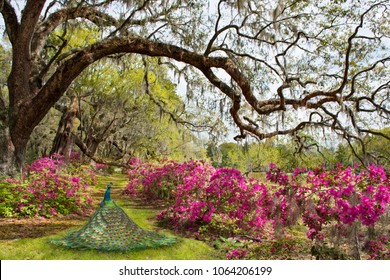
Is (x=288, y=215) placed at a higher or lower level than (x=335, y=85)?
lower

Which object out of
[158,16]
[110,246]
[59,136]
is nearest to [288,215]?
[110,246]

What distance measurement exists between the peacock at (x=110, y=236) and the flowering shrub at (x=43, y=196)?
2.26 meters

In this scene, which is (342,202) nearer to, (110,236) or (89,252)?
(110,236)

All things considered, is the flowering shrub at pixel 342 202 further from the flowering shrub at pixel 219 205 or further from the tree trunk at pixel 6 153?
the tree trunk at pixel 6 153

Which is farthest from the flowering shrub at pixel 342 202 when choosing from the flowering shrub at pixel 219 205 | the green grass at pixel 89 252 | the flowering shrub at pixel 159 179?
the flowering shrub at pixel 159 179

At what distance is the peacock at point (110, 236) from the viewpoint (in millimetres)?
5246

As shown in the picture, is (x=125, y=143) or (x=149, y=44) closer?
(x=149, y=44)

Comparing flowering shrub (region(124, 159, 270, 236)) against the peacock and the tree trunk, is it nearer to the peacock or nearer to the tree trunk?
the peacock

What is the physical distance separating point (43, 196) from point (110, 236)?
10.9 feet

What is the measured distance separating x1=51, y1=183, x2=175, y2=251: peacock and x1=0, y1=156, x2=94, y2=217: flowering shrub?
2255 mm

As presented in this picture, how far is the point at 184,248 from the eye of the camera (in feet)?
19.0

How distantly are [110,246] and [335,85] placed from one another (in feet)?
22.5

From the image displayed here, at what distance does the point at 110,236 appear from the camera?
534 centimetres

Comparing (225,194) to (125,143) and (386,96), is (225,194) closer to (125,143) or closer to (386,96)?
(386,96)
